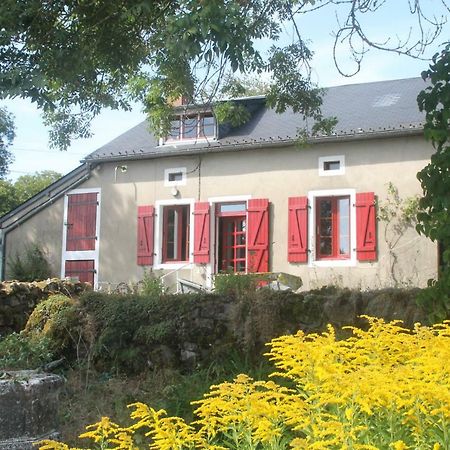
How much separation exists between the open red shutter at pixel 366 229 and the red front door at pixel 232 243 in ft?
9.09

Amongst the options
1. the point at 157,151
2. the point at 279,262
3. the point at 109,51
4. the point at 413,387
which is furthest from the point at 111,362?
the point at 157,151

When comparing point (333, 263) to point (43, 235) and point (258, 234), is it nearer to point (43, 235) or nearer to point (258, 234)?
point (258, 234)

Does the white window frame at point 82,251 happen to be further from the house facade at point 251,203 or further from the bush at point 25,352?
the bush at point 25,352

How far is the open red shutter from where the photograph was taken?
48.6 feet

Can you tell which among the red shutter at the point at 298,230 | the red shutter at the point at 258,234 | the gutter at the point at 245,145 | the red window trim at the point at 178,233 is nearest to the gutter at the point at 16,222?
the gutter at the point at 245,145

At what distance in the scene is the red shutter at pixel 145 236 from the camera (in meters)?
16.9

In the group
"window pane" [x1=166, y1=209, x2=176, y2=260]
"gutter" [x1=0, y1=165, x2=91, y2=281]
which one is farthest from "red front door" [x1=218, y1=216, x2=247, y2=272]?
"gutter" [x1=0, y1=165, x2=91, y2=281]

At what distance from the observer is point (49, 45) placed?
673cm

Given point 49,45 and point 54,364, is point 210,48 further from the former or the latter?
point 54,364

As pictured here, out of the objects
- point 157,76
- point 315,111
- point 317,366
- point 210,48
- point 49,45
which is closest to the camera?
point 317,366

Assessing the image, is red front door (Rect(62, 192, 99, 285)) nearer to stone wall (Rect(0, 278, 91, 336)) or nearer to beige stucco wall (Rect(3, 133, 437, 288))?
beige stucco wall (Rect(3, 133, 437, 288))

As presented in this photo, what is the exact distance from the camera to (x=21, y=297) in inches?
357

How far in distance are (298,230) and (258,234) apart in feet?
3.05

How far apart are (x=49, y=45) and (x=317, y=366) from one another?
4920 millimetres
